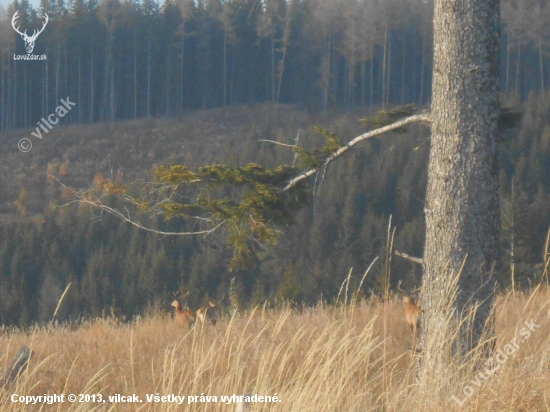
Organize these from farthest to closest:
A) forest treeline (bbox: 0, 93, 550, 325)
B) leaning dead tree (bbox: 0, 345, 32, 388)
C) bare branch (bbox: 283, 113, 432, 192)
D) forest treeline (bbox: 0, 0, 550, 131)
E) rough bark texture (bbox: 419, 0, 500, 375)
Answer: forest treeline (bbox: 0, 0, 550, 131), forest treeline (bbox: 0, 93, 550, 325), bare branch (bbox: 283, 113, 432, 192), leaning dead tree (bbox: 0, 345, 32, 388), rough bark texture (bbox: 419, 0, 500, 375)

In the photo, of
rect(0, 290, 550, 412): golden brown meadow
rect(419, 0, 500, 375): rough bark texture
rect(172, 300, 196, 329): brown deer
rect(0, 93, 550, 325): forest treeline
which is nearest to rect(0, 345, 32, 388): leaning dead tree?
rect(0, 290, 550, 412): golden brown meadow

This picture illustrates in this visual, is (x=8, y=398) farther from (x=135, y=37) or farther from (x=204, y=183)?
(x=135, y=37)

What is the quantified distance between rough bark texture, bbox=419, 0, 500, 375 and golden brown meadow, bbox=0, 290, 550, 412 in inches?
13.7

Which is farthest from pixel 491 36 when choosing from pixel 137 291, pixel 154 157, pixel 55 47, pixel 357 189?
pixel 55 47

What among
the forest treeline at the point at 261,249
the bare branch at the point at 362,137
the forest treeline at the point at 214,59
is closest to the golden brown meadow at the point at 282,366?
the bare branch at the point at 362,137

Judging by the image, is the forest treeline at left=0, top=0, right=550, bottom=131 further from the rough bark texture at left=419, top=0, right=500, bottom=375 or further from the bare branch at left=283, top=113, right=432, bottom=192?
the rough bark texture at left=419, top=0, right=500, bottom=375

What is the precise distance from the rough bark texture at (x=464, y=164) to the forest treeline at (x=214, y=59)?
42020 mm

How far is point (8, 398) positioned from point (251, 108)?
4949 cm

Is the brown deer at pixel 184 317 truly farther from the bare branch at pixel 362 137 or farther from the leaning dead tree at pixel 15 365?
the bare branch at pixel 362 137

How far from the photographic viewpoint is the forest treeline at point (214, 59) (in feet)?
151

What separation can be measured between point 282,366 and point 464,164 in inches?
65.2

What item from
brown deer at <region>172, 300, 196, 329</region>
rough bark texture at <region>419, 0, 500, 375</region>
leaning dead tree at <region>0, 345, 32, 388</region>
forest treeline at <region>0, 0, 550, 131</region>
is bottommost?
brown deer at <region>172, 300, 196, 329</region>

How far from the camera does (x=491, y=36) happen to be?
384 cm

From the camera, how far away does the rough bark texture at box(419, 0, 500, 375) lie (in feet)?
12.5
